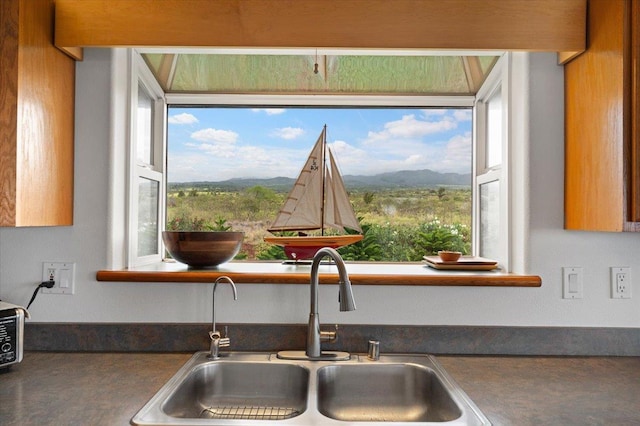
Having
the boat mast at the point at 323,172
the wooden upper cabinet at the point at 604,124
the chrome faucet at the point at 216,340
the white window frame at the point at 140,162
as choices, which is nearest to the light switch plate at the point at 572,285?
the wooden upper cabinet at the point at 604,124

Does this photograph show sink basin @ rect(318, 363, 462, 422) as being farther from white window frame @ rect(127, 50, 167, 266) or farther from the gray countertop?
white window frame @ rect(127, 50, 167, 266)

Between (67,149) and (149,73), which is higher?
(149,73)

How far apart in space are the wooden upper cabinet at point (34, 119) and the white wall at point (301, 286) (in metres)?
0.07

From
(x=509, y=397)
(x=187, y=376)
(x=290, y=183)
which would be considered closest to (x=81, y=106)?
(x=290, y=183)

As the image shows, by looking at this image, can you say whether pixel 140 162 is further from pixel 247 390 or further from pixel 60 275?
pixel 247 390

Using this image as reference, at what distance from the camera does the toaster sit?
1.35 meters

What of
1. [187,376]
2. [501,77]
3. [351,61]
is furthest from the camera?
[351,61]

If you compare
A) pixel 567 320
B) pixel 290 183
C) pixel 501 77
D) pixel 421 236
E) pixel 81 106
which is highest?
pixel 501 77

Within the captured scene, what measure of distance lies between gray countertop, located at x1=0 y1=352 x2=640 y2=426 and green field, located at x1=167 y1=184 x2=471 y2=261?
591 mm

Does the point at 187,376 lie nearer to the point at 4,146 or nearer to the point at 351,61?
A: the point at 4,146

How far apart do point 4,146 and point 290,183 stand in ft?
3.45

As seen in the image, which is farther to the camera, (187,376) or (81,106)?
(81,106)

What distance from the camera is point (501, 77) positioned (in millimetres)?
1795

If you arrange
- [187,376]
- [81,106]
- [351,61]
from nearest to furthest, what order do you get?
[187,376], [81,106], [351,61]
